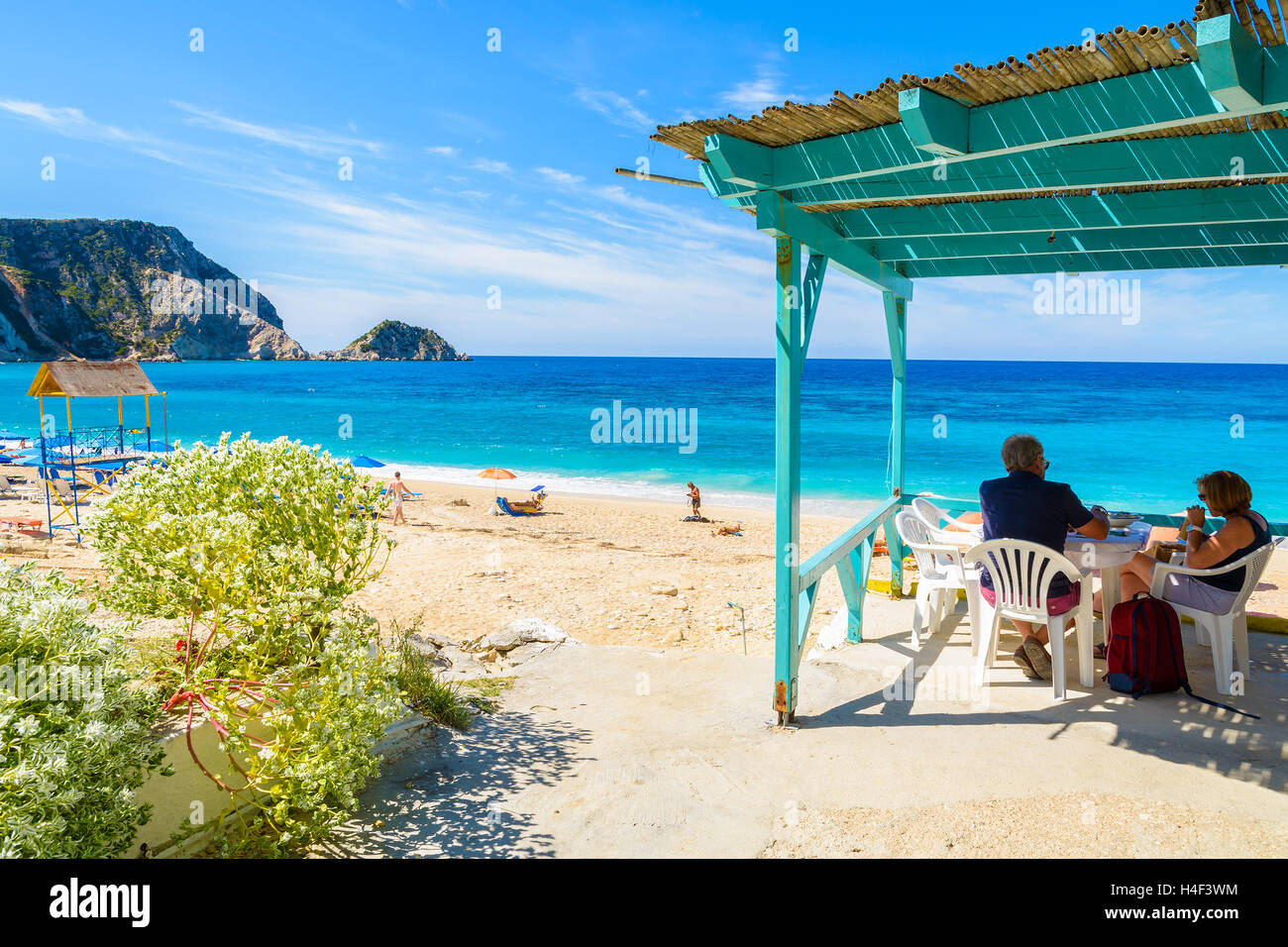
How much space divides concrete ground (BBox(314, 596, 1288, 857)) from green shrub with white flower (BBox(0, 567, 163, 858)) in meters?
0.81

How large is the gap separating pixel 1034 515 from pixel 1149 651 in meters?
0.92

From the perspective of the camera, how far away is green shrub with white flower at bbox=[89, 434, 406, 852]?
2488 mm

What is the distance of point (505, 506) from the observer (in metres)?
17.2

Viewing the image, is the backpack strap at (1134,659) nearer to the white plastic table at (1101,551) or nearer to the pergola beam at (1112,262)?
the white plastic table at (1101,551)

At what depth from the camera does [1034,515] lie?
4047 mm

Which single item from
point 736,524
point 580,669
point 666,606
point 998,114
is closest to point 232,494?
point 580,669

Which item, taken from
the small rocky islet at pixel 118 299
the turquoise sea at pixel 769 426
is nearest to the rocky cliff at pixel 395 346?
the small rocky islet at pixel 118 299

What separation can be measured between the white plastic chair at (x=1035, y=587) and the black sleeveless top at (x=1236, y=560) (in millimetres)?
602

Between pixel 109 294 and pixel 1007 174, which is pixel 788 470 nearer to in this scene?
pixel 1007 174

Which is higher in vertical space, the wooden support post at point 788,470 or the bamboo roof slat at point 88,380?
the bamboo roof slat at point 88,380

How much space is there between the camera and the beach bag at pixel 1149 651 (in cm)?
395

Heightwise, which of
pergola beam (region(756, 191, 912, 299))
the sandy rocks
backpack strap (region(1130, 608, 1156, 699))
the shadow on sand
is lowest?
the sandy rocks

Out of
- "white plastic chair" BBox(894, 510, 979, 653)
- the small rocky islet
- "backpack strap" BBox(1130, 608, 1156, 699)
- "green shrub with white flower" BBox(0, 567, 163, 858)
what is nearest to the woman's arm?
"backpack strap" BBox(1130, 608, 1156, 699)

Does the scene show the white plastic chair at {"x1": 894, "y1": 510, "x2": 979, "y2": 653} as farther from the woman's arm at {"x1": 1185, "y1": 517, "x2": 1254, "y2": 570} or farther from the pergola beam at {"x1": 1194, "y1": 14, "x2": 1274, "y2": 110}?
the pergola beam at {"x1": 1194, "y1": 14, "x2": 1274, "y2": 110}
